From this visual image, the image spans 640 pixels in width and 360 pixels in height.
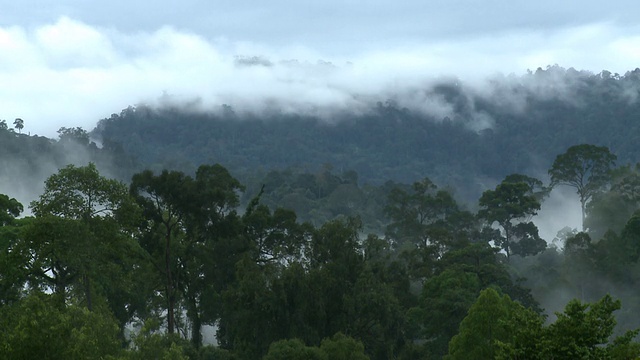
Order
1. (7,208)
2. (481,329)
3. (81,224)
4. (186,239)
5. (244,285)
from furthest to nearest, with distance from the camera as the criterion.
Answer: (186,239) < (7,208) < (244,285) < (81,224) < (481,329)

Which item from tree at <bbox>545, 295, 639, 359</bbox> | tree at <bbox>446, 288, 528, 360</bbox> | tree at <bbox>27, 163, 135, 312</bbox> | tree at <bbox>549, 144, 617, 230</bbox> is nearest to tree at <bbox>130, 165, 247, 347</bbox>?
tree at <bbox>27, 163, 135, 312</bbox>

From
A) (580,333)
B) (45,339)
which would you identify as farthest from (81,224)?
(580,333)

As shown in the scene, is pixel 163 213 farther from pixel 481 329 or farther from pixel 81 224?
pixel 481 329

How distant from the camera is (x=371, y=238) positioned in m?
58.9

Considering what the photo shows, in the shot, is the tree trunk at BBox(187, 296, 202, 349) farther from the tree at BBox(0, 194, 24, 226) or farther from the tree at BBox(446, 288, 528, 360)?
the tree at BBox(446, 288, 528, 360)

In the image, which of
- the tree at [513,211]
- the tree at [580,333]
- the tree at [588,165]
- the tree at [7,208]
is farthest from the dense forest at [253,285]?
the tree at [588,165]

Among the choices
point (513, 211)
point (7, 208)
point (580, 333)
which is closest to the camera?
point (580, 333)

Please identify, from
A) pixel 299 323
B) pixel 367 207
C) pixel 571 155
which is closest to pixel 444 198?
pixel 571 155

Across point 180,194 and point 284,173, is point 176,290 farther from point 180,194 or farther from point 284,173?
point 284,173

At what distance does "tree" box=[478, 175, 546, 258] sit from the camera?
319ft

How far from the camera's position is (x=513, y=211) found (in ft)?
322

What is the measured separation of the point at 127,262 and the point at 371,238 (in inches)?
561

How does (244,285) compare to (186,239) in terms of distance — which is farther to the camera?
(186,239)

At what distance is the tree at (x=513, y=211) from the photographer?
97.4 metres
